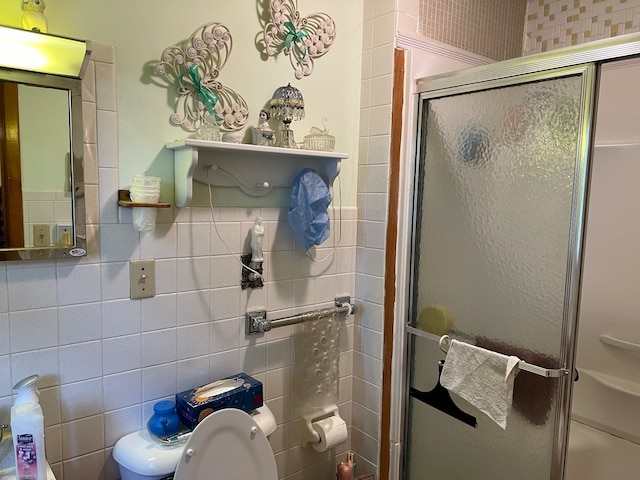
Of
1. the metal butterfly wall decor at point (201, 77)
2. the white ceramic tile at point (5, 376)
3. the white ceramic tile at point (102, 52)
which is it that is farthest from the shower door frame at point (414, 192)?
the white ceramic tile at point (5, 376)

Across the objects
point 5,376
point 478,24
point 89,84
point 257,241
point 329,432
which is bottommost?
point 329,432

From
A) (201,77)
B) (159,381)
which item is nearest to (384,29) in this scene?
(201,77)

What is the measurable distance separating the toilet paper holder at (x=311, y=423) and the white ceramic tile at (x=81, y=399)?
29.5 inches

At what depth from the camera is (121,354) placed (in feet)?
4.63

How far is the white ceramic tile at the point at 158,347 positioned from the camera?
1457 mm

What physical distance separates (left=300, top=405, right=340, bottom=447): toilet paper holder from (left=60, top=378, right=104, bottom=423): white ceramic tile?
2.46ft

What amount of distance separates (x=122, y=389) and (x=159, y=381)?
0.11 m

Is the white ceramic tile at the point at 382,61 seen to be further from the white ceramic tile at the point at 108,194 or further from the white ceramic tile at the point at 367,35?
the white ceramic tile at the point at 108,194

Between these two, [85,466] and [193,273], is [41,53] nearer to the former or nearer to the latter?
[193,273]

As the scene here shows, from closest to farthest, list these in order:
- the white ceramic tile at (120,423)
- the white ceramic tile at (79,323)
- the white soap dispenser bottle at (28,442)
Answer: the white soap dispenser bottle at (28,442) → the white ceramic tile at (79,323) → the white ceramic tile at (120,423)

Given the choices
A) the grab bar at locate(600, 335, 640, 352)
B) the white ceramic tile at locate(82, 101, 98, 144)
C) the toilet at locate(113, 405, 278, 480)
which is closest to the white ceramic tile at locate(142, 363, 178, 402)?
the toilet at locate(113, 405, 278, 480)

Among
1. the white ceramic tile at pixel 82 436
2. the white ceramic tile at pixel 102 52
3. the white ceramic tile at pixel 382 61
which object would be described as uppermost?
the white ceramic tile at pixel 382 61

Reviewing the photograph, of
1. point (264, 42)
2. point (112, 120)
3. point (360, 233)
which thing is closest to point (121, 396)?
point (112, 120)

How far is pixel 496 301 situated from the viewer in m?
1.61
